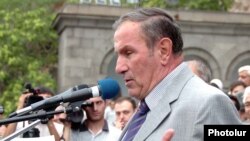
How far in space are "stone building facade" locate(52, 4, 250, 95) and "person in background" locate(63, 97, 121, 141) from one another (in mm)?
13403

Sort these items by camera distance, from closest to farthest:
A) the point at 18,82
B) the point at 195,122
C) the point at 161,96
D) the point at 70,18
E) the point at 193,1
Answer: the point at 195,122, the point at 161,96, the point at 70,18, the point at 18,82, the point at 193,1

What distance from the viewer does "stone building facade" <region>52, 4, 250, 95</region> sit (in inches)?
840

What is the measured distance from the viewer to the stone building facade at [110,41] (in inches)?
840

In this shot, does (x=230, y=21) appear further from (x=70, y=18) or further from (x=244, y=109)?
(x=244, y=109)

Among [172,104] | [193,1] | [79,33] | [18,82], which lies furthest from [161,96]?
[193,1]

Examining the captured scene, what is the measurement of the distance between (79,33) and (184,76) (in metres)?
18.0

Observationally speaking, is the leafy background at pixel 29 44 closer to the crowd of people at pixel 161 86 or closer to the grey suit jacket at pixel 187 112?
the crowd of people at pixel 161 86

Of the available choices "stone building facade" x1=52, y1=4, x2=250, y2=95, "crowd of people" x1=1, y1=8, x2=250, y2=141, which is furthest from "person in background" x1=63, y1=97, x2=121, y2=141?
"stone building facade" x1=52, y1=4, x2=250, y2=95

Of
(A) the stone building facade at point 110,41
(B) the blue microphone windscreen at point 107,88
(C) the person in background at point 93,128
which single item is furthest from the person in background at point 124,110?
(A) the stone building facade at point 110,41

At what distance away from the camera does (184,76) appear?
12.6 ft

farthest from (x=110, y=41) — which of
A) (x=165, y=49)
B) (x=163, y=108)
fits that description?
(x=163, y=108)

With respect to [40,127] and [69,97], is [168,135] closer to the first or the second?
[69,97]

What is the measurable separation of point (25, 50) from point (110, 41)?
16.9ft

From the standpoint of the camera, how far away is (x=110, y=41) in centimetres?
2178
